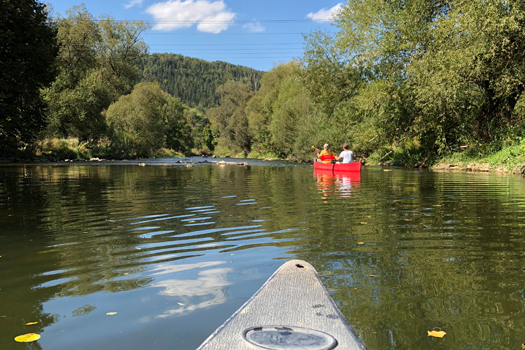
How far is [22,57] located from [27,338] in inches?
656

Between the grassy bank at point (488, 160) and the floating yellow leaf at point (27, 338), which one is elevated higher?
the grassy bank at point (488, 160)

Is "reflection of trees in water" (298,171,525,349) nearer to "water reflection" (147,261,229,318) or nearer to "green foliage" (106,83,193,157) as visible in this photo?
"water reflection" (147,261,229,318)

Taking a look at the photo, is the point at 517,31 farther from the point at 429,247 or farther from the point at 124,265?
the point at 124,265

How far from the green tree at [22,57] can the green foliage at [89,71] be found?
1457 cm

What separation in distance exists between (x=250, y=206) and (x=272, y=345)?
7.15m

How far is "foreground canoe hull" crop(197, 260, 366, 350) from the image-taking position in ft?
7.08

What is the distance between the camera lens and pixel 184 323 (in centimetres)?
310

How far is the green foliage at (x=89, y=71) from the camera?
38688 millimetres

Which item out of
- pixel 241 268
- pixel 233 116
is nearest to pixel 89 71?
pixel 233 116

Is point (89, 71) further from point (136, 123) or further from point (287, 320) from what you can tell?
point (287, 320)

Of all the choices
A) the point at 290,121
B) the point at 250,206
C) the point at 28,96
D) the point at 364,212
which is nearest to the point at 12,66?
the point at 28,96

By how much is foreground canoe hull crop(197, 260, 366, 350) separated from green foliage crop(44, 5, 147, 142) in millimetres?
32878

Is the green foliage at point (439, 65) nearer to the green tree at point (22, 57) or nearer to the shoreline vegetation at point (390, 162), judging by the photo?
the shoreline vegetation at point (390, 162)

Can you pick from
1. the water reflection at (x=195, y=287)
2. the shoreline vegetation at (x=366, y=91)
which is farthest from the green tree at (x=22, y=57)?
the water reflection at (x=195, y=287)
